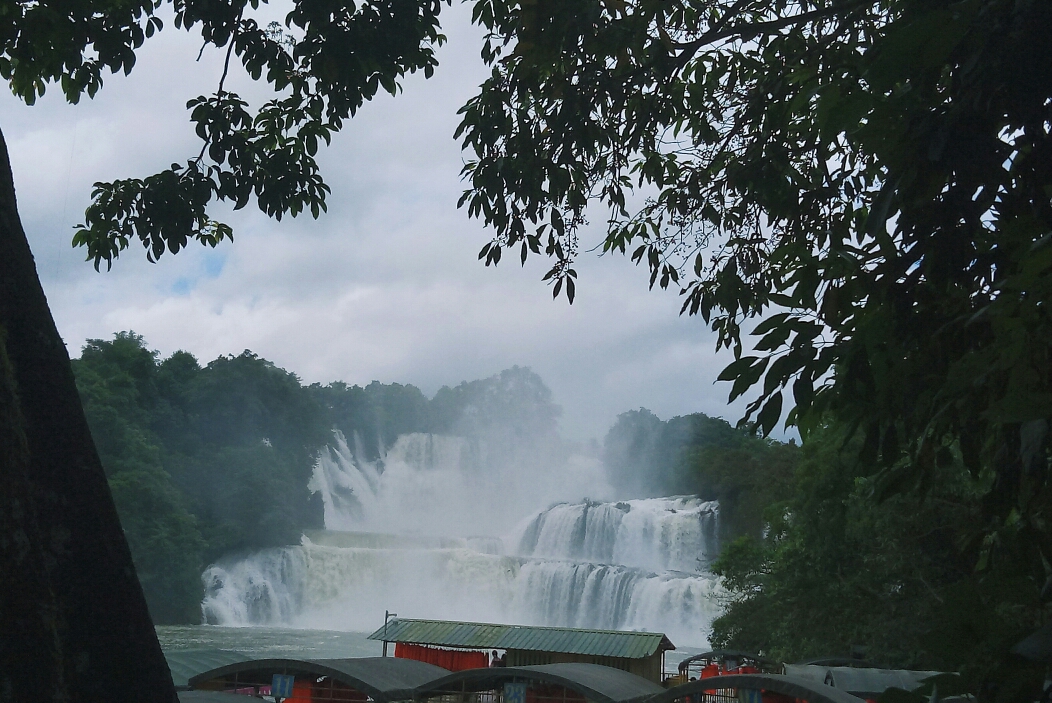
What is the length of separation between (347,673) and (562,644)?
18.1ft

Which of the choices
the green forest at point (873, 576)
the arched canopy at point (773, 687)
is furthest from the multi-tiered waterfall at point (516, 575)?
the arched canopy at point (773, 687)

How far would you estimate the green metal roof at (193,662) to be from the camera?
50.0ft

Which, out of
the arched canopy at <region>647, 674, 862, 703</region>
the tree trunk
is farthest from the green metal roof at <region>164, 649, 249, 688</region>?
the tree trunk

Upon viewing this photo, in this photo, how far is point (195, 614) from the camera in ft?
137

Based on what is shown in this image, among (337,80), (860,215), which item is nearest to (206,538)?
(337,80)

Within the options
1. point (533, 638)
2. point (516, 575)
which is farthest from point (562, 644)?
point (516, 575)

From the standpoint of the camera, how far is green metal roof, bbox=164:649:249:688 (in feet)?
50.0

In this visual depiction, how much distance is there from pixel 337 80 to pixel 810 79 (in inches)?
116

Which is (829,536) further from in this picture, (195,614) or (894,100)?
(195,614)

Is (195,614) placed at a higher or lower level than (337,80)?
lower

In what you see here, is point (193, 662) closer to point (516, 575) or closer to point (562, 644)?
point (562, 644)

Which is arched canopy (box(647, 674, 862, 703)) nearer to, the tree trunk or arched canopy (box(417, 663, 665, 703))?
arched canopy (box(417, 663, 665, 703))

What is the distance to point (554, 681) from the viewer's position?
13180 mm

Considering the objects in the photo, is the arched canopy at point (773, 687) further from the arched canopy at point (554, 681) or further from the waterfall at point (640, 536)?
the waterfall at point (640, 536)
